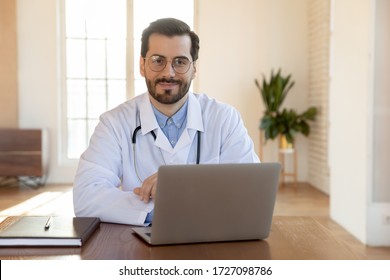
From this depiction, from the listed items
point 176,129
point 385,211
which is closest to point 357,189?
point 385,211

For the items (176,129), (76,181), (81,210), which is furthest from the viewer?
(176,129)

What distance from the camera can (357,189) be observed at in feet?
12.9

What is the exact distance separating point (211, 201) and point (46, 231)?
1.25 ft

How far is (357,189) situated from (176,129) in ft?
7.47

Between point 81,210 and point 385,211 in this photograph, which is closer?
point 81,210

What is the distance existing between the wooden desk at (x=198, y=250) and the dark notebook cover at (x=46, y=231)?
2cm

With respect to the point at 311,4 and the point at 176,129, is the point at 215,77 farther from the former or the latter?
the point at 176,129

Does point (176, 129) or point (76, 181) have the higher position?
point (176, 129)

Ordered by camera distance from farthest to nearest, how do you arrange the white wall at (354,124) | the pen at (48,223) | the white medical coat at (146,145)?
1. the white wall at (354,124)
2. the white medical coat at (146,145)
3. the pen at (48,223)

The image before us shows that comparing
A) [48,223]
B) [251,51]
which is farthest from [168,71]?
[251,51]

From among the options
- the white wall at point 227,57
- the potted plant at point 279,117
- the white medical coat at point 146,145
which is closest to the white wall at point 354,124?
the potted plant at point 279,117

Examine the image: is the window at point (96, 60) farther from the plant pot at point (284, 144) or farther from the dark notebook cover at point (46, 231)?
the dark notebook cover at point (46, 231)

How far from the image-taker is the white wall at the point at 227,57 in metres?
6.43
